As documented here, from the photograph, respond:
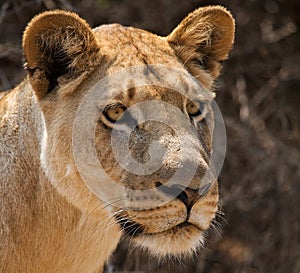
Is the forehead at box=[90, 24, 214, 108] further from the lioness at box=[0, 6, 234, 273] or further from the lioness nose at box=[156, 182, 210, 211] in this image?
the lioness nose at box=[156, 182, 210, 211]

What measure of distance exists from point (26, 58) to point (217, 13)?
70 centimetres

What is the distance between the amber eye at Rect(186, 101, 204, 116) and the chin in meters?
0.38

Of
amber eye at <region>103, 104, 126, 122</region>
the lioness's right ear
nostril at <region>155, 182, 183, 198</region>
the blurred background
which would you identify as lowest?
the blurred background

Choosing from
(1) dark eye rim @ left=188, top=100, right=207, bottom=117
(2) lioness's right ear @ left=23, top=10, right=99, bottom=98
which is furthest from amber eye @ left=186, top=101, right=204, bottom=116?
(2) lioness's right ear @ left=23, top=10, right=99, bottom=98

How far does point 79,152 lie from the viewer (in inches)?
95.0

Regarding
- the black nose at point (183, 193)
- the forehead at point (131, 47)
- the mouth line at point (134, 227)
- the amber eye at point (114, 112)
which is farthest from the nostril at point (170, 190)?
the forehead at point (131, 47)

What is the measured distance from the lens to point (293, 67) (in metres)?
5.33

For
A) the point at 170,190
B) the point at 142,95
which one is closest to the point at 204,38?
the point at 142,95

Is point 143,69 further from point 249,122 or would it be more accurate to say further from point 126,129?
point 249,122

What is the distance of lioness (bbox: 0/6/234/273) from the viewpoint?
229 cm

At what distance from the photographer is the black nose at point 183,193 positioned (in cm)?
217

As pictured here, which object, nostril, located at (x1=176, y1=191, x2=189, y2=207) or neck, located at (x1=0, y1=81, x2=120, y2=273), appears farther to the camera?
neck, located at (x1=0, y1=81, x2=120, y2=273)

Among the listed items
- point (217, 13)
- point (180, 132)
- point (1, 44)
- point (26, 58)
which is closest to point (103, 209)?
point (180, 132)

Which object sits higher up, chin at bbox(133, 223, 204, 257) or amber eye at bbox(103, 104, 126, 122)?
amber eye at bbox(103, 104, 126, 122)
